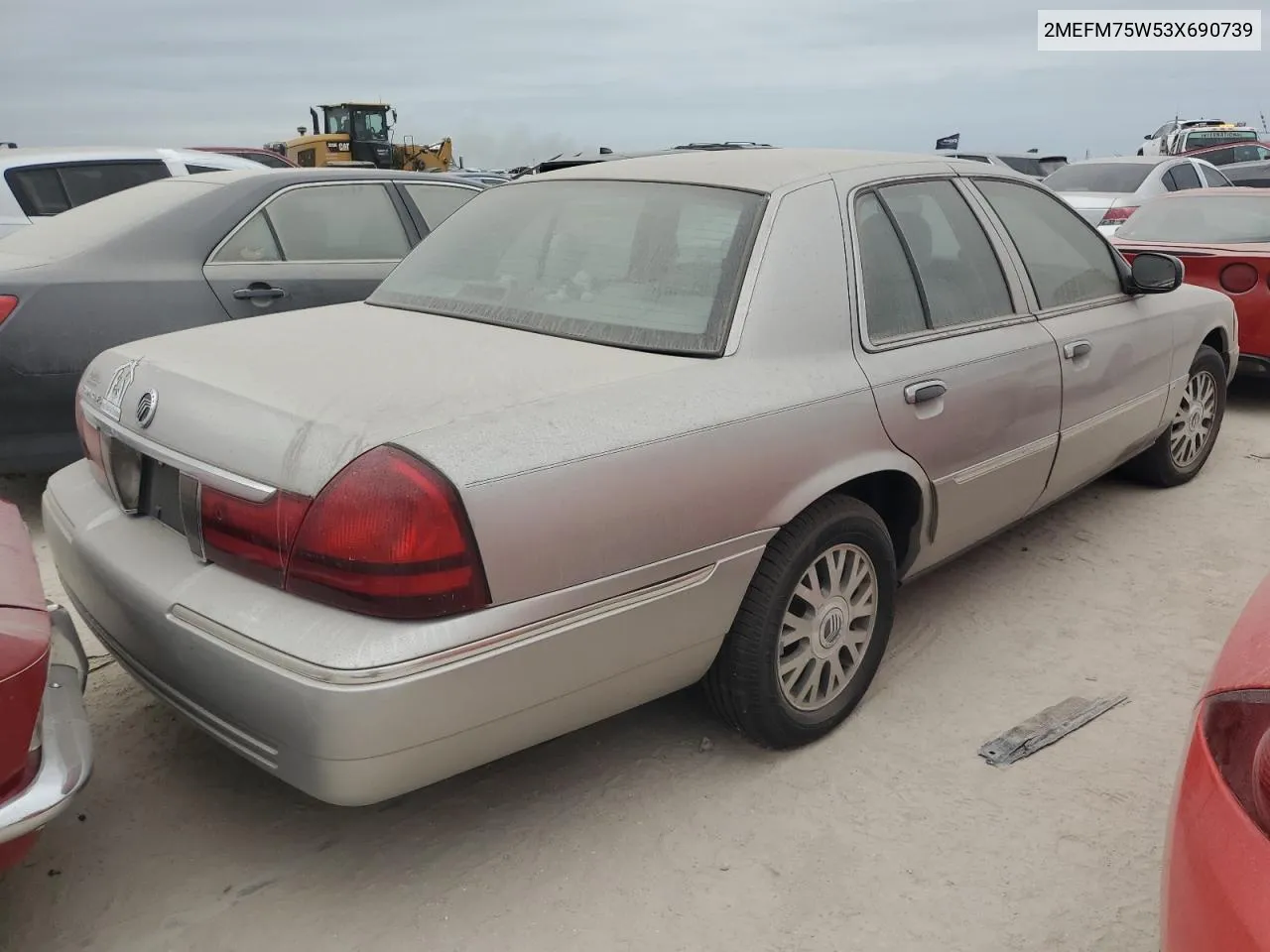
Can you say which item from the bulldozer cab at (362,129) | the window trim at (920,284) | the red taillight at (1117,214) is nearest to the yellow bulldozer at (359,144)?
the bulldozer cab at (362,129)

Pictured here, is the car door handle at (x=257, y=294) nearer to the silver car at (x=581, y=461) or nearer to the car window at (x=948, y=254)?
the silver car at (x=581, y=461)

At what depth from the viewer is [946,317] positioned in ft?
10.5

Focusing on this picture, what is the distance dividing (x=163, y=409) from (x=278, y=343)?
38cm

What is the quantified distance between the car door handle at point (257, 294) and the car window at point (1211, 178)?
11.3 meters

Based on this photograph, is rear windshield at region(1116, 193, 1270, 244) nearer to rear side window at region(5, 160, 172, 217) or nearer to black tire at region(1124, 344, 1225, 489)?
black tire at region(1124, 344, 1225, 489)

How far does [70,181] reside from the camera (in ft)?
21.6

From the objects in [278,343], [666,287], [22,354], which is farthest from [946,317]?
[22,354]

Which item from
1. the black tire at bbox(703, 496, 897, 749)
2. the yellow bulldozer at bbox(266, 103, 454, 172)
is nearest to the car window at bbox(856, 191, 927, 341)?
the black tire at bbox(703, 496, 897, 749)

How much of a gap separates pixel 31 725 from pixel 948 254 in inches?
107

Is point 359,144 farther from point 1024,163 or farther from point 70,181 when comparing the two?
point 70,181

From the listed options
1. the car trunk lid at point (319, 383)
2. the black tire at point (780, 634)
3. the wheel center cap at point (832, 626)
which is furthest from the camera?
the wheel center cap at point (832, 626)

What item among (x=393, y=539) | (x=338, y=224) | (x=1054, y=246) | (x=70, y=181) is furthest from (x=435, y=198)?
(x=393, y=539)

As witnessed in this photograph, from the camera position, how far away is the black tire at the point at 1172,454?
4805 millimetres

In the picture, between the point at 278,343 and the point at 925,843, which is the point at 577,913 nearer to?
the point at 925,843
